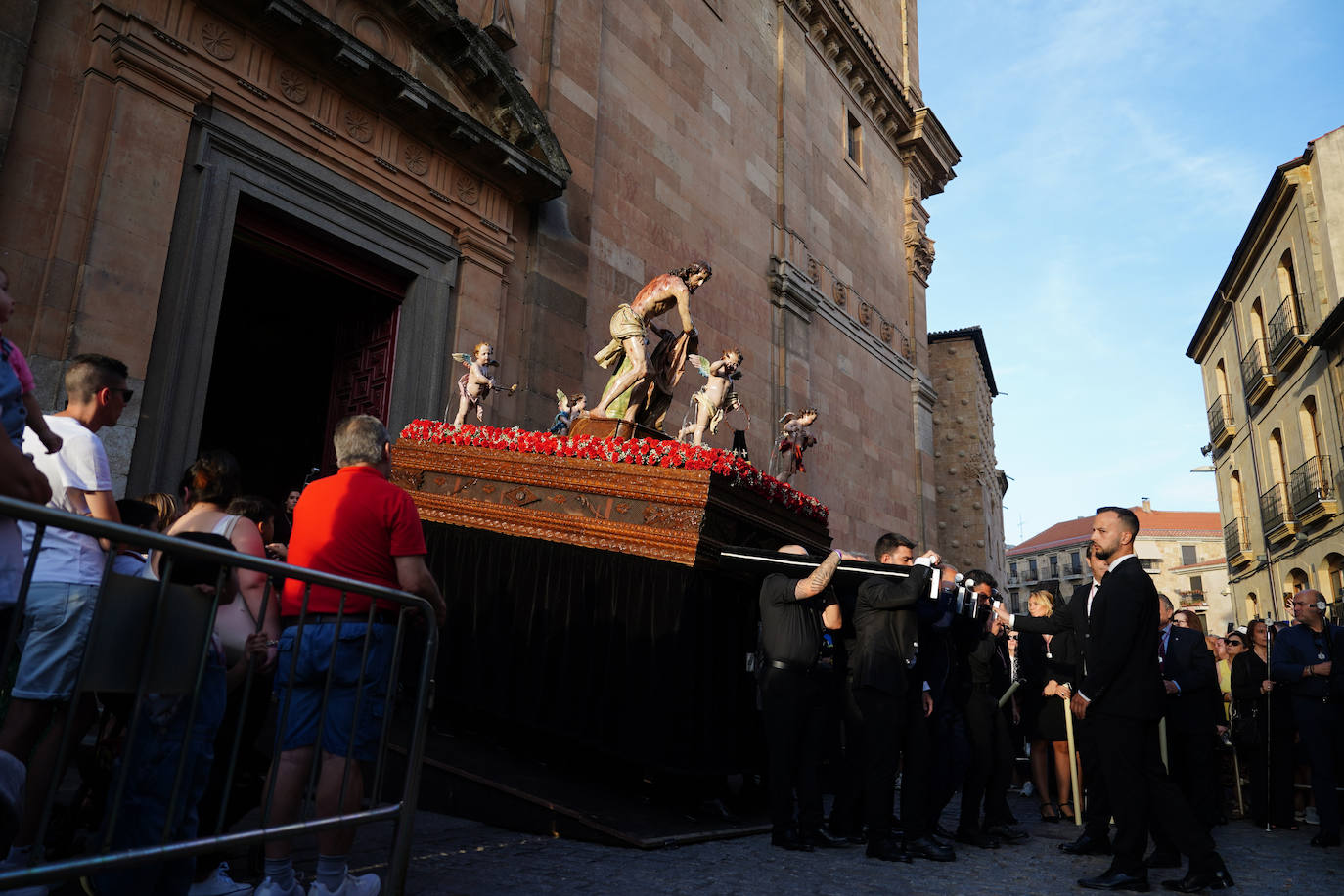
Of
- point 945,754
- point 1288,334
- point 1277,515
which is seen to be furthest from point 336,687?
point 1277,515

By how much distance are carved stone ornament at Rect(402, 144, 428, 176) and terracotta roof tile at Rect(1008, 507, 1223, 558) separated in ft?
189

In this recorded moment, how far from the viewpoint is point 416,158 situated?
10703 mm

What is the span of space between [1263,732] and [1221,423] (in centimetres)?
2392

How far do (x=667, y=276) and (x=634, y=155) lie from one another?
5449 millimetres

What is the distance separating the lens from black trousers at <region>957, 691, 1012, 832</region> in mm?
6328

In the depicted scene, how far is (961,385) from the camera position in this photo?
3259 centimetres

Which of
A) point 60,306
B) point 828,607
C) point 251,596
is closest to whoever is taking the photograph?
point 251,596

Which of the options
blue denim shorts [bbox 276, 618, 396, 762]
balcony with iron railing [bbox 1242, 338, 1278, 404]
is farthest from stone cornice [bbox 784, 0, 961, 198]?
blue denim shorts [bbox 276, 618, 396, 762]

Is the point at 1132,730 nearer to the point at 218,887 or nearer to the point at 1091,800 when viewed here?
the point at 1091,800

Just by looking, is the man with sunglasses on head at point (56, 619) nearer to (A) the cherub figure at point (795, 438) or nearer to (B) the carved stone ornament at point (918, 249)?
(A) the cherub figure at point (795, 438)

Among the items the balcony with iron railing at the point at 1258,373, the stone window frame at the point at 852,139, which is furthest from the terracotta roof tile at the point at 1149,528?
the stone window frame at the point at 852,139

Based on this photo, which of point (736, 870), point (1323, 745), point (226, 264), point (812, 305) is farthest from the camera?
point (812, 305)

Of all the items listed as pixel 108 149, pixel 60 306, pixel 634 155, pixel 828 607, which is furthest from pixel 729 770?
pixel 634 155

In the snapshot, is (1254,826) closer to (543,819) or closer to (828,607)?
(828,607)
